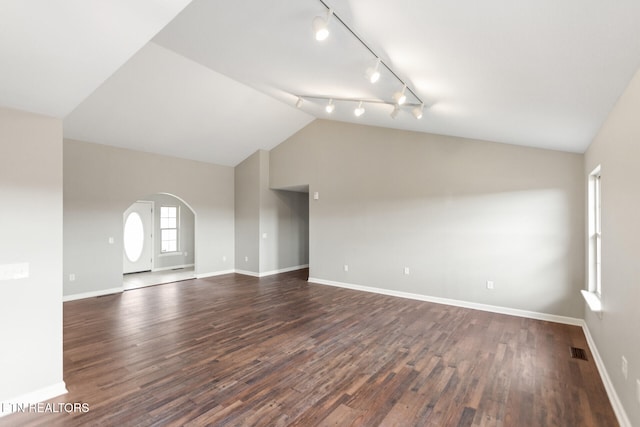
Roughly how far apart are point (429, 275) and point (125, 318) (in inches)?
189

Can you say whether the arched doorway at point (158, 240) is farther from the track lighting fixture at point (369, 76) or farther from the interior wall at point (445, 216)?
the track lighting fixture at point (369, 76)

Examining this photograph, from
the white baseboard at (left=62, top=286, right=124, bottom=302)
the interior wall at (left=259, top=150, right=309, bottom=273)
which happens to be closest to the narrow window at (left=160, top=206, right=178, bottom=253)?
the white baseboard at (left=62, top=286, right=124, bottom=302)

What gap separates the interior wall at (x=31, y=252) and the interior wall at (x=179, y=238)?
6.33m

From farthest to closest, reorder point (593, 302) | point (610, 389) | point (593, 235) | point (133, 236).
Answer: point (133, 236) < point (593, 235) < point (593, 302) < point (610, 389)

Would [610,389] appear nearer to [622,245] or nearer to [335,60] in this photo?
[622,245]

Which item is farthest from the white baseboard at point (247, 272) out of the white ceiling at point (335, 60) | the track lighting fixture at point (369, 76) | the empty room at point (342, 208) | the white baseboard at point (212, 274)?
the track lighting fixture at point (369, 76)

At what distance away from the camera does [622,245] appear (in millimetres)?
2229

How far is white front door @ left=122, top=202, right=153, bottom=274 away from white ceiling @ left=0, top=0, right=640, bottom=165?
307cm

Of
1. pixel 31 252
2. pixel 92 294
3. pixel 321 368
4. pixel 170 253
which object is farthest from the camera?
pixel 170 253

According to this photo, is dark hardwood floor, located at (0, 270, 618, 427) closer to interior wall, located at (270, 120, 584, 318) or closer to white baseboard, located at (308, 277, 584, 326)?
white baseboard, located at (308, 277, 584, 326)

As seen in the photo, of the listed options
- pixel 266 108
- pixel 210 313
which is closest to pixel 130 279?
pixel 210 313

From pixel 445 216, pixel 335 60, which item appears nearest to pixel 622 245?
pixel 335 60

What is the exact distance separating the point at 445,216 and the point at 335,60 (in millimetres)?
3323

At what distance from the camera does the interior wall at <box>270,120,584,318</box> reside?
4.37 m
